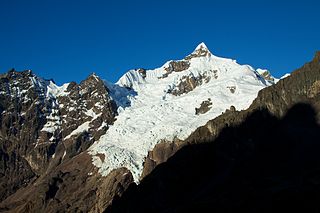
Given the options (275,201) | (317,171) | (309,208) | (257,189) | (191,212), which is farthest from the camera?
(317,171)

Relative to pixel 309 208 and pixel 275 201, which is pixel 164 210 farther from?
pixel 309 208

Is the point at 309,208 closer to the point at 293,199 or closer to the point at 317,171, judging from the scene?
the point at 293,199

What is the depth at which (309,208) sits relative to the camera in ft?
431

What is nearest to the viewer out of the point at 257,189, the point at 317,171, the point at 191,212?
Result: the point at 191,212

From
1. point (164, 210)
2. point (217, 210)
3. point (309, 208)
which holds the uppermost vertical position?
point (164, 210)

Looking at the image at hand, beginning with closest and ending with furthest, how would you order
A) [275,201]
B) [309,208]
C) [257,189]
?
[309,208] → [275,201] → [257,189]

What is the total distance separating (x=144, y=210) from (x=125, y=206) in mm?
9891

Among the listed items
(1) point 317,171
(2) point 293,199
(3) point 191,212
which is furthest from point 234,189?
(2) point 293,199

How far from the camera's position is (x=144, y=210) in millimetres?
189375

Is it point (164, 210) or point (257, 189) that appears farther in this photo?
point (164, 210)

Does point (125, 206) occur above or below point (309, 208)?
above

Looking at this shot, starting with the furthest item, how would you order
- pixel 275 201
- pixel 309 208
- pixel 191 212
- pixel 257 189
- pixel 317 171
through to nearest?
1. pixel 317 171
2. pixel 257 189
3. pixel 191 212
4. pixel 275 201
5. pixel 309 208

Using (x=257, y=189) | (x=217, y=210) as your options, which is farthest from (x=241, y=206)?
(x=257, y=189)

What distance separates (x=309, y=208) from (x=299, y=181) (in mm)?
52429
